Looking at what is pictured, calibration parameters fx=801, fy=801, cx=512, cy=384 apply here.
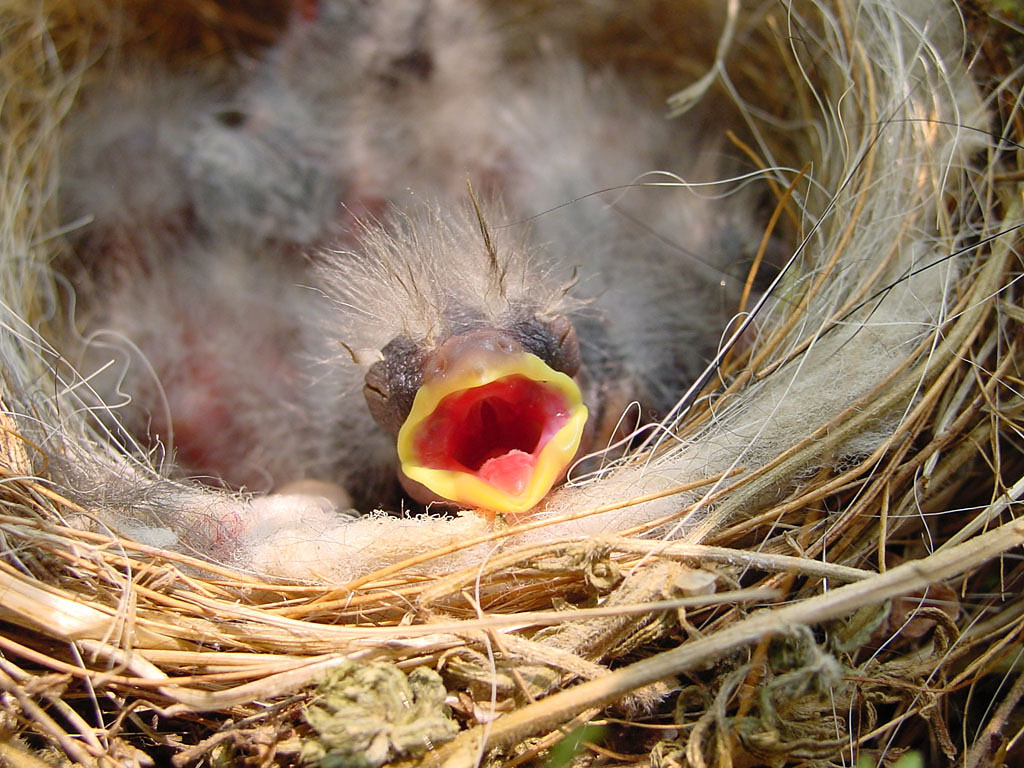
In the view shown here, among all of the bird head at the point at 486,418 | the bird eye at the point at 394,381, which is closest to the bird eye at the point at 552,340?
the bird head at the point at 486,418

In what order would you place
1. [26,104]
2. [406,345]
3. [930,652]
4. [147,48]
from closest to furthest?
[930,652] → [406,345] → [26,104] → [147,48]

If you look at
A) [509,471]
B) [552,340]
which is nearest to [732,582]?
[509,471]

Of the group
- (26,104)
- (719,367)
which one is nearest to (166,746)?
(719,367)

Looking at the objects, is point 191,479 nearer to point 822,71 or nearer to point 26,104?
point 26,104

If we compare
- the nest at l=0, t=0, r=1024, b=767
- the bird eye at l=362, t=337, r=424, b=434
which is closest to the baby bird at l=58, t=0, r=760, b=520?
the bird eye at l=362, t=337, r=424, b=434

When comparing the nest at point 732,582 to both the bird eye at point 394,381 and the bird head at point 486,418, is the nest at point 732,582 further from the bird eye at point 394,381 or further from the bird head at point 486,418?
the bird eye at point 394,381

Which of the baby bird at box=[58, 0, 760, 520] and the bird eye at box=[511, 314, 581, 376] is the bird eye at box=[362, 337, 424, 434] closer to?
the baby bird at box=[58, 0, 760, 520]
